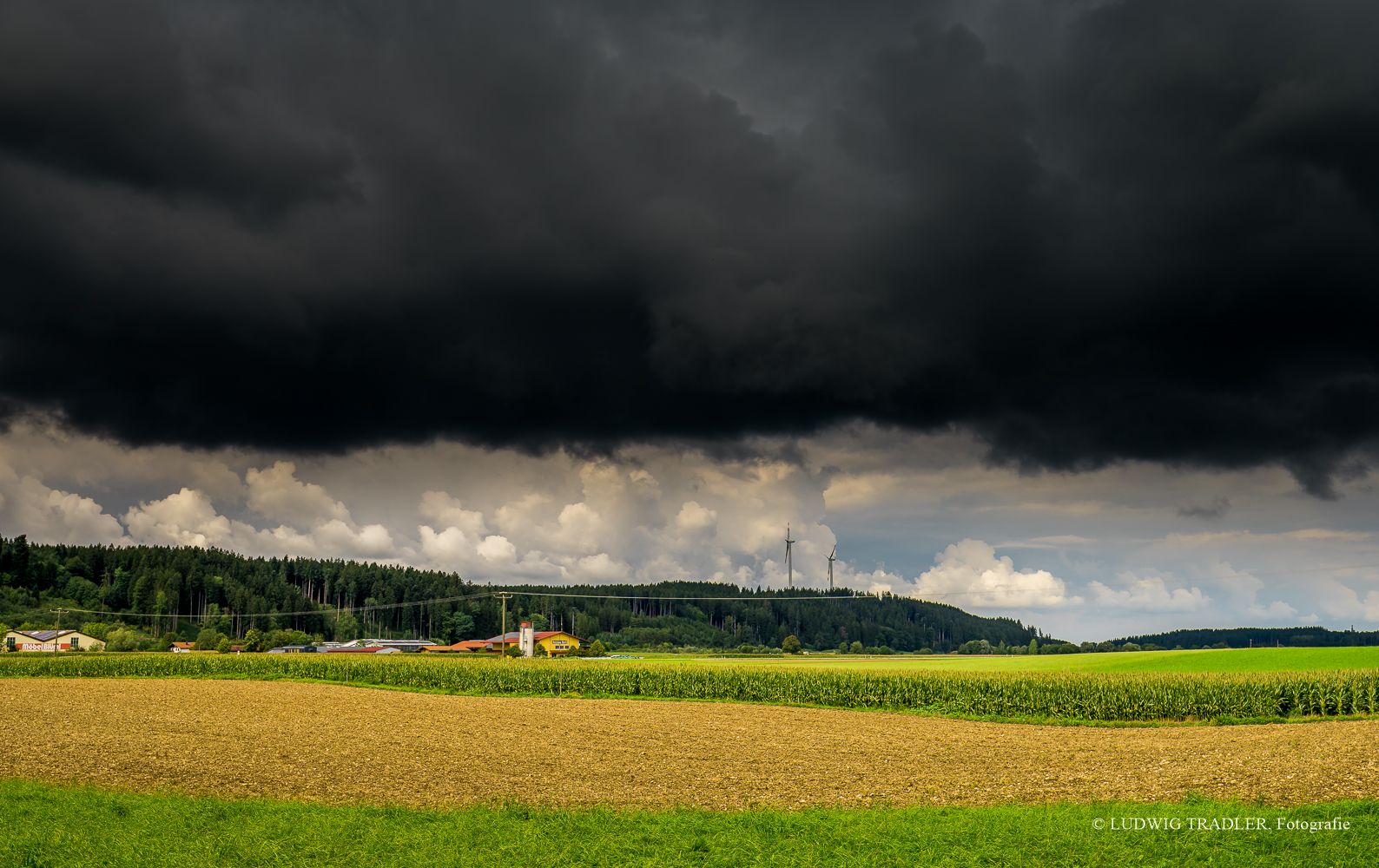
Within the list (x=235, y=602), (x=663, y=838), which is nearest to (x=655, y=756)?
(x=663, y=838)

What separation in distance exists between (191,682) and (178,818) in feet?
185

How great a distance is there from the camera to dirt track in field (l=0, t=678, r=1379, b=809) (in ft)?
56.6

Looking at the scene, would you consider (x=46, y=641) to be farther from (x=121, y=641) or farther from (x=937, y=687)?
(x=937, y=687)

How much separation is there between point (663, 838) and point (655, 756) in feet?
43.2

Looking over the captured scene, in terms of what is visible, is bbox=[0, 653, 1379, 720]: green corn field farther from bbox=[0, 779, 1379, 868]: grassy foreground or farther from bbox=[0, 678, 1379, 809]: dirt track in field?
bbox=[0, 779, 1379, 868]: grassy foreground

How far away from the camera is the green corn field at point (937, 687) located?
40062 mm

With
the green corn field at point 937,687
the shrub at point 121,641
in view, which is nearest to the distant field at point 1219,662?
the green corn field at point 937,687

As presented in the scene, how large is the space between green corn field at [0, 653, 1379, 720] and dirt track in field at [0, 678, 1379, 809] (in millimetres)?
5043

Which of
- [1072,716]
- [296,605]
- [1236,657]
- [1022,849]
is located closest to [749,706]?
[1072,716]

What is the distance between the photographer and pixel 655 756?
23766 mm

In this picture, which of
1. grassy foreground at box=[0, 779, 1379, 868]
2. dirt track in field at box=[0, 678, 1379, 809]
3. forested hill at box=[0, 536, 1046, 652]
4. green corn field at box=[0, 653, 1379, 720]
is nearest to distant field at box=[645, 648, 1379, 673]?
green corn field at box=[0, 653, 1379, 720]

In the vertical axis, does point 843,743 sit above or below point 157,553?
below

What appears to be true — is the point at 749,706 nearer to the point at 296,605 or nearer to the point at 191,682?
the point at 191,682

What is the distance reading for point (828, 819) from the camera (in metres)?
12.5
